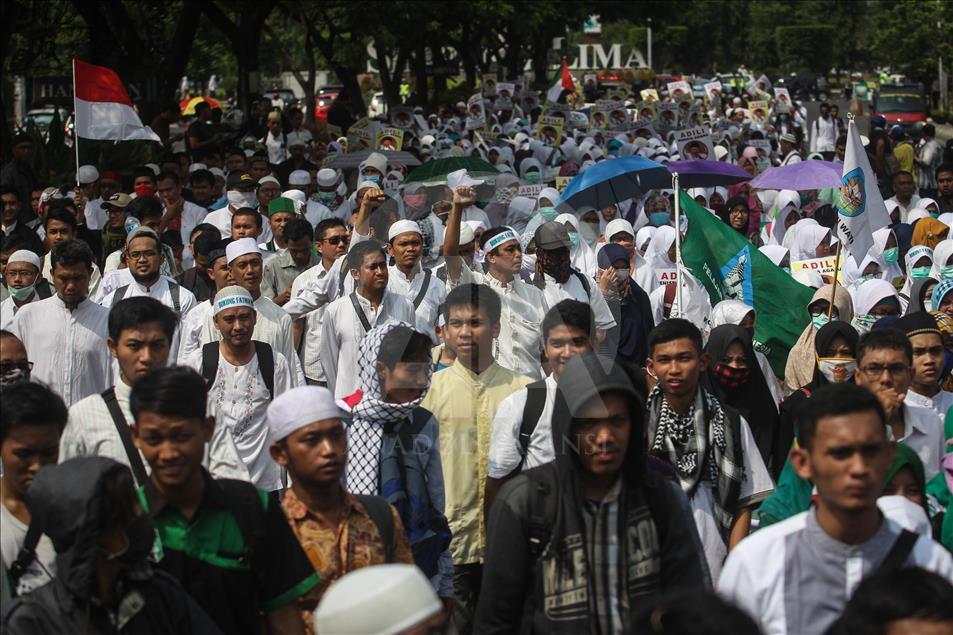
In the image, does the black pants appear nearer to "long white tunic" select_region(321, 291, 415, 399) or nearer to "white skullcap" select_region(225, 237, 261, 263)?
"long white tunic" select_region(321, 291, 415, 399)

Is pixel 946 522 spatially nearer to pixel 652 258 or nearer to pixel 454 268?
pixel 454 268

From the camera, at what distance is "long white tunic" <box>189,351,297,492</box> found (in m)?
6.39

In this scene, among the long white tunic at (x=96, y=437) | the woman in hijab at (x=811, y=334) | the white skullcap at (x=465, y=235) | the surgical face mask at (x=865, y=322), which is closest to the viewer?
the long white tunic at (x=96, y=437)

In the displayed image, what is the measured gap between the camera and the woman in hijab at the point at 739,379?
6.77 meters

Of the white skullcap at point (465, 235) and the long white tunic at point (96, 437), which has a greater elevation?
the white skullcap at point (465, 235)

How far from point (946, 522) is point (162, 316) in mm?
2827

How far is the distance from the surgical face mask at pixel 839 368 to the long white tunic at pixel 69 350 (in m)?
3.33

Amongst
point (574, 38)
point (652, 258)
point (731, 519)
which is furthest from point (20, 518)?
point (574, 38)

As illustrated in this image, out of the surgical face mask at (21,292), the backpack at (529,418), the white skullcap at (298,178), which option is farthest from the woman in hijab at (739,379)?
the white skullcap at (298,178)

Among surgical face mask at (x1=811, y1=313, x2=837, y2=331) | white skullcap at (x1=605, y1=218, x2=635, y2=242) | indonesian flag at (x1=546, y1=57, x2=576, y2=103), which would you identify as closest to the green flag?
surgical face mask at (x1=811, y1=313, x2=837, y2=331)

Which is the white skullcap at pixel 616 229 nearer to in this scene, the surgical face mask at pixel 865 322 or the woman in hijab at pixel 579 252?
the woman in hijab at pixel 579 252

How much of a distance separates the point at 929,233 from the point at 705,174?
177cm

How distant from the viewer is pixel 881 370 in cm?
553

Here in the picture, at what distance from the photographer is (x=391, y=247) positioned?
8086mm
